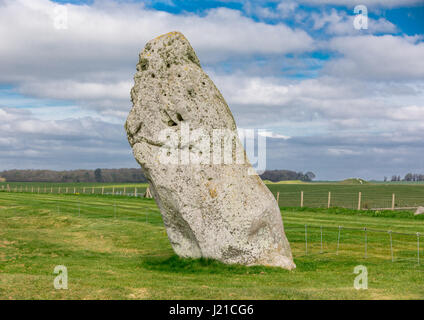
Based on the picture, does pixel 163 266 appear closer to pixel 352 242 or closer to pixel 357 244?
pixel 357 244

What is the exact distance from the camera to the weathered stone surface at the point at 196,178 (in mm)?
15539

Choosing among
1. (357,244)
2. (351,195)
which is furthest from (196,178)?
(351,195)

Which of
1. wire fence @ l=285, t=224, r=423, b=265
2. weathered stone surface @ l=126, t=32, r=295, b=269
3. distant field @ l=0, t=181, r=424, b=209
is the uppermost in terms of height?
weathered stone surface @ l=126, t=32, r=295, b=269

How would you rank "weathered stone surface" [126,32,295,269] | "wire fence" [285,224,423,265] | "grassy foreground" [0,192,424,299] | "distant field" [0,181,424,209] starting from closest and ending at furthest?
1. "grassy foreground" [0,192,424,299]
2. "weathered stone surface" [126,32,295,269]
3. "wire fence" [285,224,423,265]
4. "distant field" [0,181,424,209]

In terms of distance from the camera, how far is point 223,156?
15.9 meters

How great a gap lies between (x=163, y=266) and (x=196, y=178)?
3.62 meters

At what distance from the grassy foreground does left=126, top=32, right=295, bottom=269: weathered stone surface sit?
2.50ft

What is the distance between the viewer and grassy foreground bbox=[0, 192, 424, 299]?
37.9 ft

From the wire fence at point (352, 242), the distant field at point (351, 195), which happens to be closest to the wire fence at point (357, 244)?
the wire fence at point (352, 242)

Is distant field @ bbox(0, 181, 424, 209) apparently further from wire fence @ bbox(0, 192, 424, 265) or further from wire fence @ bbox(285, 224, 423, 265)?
wire fence @ bbox(285, 224, 423, 265)

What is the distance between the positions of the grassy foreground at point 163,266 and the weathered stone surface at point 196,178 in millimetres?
763

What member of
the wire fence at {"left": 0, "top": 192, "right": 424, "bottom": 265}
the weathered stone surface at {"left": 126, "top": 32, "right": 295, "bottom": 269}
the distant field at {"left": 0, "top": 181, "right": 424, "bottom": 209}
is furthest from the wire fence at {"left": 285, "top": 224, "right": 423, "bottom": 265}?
the distant field at {"left": 0, "top": 181, "right": 424, "bottom": 209}

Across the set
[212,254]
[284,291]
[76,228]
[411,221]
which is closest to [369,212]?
[411,221]

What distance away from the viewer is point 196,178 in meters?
15.6
